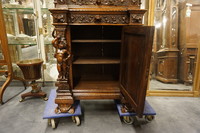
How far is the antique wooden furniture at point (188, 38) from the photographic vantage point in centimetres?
210

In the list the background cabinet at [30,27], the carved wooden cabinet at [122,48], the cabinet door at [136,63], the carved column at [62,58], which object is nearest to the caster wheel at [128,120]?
the carved wooden cabinet at [122,48]

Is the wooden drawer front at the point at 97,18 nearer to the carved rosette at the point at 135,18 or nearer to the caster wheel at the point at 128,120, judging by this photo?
the carved rosette at the point at 135,18

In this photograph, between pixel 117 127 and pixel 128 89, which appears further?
pixel 117 127

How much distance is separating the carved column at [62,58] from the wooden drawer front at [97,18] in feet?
0.38

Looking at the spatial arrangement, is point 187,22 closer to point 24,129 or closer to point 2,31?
point 24,129

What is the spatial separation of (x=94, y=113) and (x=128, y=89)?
69cm

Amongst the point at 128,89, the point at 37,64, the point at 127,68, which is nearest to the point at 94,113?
the point at 128,89

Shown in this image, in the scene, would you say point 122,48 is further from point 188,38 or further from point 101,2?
point 188,38

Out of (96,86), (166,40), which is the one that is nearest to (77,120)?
(96,86)

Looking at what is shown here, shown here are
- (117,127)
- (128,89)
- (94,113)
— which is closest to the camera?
(128,89)

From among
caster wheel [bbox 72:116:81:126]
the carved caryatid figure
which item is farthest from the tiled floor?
the carved caryatid figure

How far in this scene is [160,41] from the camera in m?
2.25

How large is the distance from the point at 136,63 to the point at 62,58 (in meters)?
0.77

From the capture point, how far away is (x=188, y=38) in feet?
7.10
